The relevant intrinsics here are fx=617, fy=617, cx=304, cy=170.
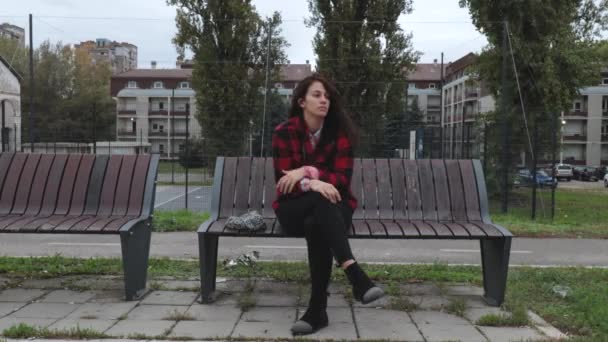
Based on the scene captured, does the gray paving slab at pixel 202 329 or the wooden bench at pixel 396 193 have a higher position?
the wooden bench at pixel 396 193

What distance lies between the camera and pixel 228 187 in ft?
18.1

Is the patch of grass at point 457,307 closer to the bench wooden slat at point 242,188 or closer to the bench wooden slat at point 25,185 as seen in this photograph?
the bench wooden slat at point 242,188

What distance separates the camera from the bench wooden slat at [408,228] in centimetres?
472

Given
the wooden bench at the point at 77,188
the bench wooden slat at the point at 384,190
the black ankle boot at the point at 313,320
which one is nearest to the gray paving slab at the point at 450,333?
the black ankle boot at the point at 313,320

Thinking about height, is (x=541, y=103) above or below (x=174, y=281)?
above

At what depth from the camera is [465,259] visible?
26.2ft

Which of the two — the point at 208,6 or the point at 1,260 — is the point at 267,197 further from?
the point at 208,6

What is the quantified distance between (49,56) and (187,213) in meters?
60.8

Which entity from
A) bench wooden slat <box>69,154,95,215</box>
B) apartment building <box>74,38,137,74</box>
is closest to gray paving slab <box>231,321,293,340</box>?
bench wooden slat <box>69,154,95,215</box>

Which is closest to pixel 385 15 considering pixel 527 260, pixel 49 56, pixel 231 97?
pixel 231 97

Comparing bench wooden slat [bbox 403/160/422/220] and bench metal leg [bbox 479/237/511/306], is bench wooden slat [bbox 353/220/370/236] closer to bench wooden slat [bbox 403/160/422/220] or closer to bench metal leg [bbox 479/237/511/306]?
bench wooden slat [bbox 403/160/422/220]

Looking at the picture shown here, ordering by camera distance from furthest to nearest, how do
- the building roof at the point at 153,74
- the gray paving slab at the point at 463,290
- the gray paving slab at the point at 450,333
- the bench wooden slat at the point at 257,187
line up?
the building roof at the point at 153,74
the bench wooden slat at the point at 257,187
the gray paving slab at the point at 463,290
the gray paving slab at the point at 450,333

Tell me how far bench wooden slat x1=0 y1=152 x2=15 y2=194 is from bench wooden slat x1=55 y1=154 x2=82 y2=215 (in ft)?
1.84

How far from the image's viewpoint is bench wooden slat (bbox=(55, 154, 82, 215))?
5.63 meters
